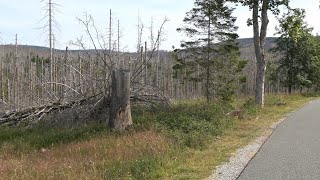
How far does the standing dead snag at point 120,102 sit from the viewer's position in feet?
38.4

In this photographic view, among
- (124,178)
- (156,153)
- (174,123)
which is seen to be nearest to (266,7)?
(174,123)

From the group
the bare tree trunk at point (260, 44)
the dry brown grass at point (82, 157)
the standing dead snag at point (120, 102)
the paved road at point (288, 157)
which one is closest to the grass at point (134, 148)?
the dry brown grass at point (82, 157)

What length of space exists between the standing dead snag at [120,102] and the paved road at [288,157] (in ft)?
12.7

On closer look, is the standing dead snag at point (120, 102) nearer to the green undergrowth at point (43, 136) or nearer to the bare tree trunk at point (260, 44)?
the green undergrowth at point (43, 136)

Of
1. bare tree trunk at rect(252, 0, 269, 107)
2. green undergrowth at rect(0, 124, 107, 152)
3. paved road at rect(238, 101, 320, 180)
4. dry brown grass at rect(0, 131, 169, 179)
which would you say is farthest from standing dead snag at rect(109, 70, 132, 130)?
bare tree trunk at rect(252, 0, 269, 107)

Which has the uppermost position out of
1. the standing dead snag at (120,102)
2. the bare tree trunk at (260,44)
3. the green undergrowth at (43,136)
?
the bare tree trunk at (260,44)

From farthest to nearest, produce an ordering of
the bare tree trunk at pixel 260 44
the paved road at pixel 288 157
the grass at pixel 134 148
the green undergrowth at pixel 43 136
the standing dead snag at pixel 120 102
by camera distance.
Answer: the bare tree trunk at pixel 260 44 < the standing dead snag at pixel 120 102 < the green undergrowth at pixel 43 136 < the grass at pixel 134 148 < the paved road at pixel 288 157

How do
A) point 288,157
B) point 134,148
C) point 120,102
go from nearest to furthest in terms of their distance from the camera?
point 288,157
point 134,148
point 120,102

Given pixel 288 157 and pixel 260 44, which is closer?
pixel 288 157

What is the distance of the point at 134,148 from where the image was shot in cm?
924

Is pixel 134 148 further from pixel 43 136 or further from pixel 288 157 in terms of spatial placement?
pixel 43 136

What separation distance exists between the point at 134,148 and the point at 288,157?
330 cm

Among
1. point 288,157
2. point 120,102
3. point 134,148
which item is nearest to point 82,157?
point 134,148

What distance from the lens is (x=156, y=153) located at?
8.68m
